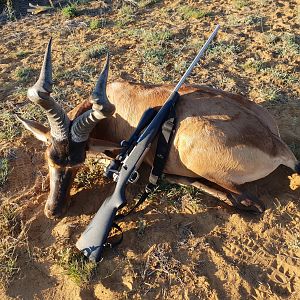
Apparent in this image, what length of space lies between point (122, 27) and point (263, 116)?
201 inches

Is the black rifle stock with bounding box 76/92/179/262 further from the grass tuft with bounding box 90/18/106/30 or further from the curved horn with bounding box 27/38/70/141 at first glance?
the grass tuft with bounding box 90/18/106/30

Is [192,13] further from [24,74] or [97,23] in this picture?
[24,74]

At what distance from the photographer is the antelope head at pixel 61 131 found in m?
4.63

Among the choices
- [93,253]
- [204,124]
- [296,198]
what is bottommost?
[296,198]

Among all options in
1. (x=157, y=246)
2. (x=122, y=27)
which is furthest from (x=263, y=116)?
(x=122, y=27)

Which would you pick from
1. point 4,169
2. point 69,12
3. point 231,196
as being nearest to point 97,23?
point 69,12

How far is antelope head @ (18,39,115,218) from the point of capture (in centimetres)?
463

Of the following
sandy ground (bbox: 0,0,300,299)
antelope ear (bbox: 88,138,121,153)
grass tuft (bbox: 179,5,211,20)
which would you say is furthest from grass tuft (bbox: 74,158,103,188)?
grass tuft (bbox: 179,5,211,20)

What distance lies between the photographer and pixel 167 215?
18.4 feet

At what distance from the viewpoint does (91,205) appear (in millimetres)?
5855

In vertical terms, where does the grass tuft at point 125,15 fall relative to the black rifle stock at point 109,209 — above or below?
below

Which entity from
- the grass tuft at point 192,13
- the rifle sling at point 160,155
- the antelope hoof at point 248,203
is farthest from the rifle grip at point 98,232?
the grass tuft at point 192,13

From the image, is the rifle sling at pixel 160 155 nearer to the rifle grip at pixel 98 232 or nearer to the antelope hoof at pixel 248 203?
the rifle grip at pixel 98 232

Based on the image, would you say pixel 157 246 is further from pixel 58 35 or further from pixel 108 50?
pixel 58 35
